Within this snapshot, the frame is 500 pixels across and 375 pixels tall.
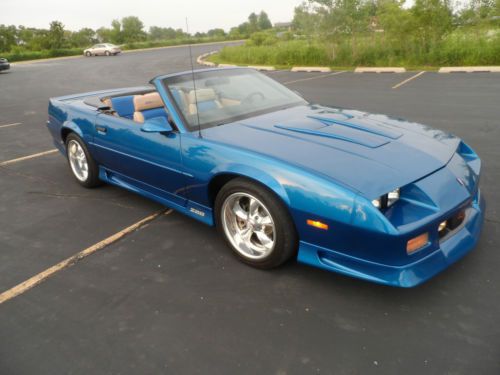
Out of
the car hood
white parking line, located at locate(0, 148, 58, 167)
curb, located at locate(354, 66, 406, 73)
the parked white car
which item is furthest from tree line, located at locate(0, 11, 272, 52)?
the car hood

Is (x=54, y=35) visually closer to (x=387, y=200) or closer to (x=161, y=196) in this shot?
(x=161, y=196)

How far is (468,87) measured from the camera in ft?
32.8

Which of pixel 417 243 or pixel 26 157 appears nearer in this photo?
pixel 417 243

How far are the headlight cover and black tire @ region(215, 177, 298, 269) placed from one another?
550 millimetres

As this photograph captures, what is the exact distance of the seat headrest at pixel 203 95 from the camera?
3337 millimetres

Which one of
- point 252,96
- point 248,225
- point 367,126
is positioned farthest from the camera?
point 252,96

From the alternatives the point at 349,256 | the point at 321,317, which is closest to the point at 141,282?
the point at 321,317

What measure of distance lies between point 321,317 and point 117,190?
299 centimetres

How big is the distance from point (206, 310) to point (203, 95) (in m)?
1.85

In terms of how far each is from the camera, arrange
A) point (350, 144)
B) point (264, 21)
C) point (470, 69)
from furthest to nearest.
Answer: point (264, 21) < point (470, 69) < point (350, 144)

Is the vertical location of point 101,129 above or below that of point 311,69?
below

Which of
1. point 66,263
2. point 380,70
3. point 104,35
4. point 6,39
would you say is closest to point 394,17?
point 380,70

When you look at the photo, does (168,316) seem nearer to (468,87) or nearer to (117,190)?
(117,190)

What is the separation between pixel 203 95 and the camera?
11.2ft
